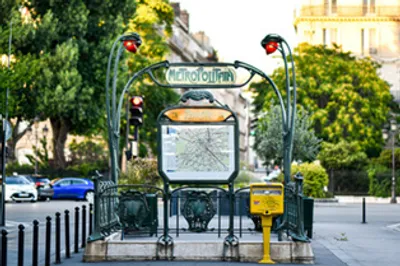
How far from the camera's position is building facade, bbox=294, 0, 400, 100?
104188mm

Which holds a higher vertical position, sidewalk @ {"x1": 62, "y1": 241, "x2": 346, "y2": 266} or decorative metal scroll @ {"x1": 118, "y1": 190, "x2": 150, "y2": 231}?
decorative metal scroll @ {"x1": 118, "y1": 190, "x2": 150, "y2": 231}

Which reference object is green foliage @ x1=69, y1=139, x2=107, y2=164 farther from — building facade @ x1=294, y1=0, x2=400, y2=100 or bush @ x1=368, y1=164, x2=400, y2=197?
building facade @ x1=294, y1=0, x2=400, y2=100

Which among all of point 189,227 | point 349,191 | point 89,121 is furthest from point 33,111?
point 189,227

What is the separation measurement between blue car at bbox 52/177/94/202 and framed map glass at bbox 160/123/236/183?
3702 cm

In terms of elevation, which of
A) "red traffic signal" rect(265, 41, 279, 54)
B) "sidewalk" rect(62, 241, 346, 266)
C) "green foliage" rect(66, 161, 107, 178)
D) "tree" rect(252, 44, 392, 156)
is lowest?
"sidewalk" rect(62, 241, 346, 266)

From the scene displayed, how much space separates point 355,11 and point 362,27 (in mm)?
1747

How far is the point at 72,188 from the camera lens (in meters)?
56.9

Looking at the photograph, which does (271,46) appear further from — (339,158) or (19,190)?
(339,158)

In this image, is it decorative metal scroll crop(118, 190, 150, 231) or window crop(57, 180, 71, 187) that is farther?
window crop(57, 180, 71, 187)

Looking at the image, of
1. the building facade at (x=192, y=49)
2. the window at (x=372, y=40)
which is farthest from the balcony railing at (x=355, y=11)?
the building facade at (x=192, y=49)

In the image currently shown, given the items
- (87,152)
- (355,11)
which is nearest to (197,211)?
(87,152)

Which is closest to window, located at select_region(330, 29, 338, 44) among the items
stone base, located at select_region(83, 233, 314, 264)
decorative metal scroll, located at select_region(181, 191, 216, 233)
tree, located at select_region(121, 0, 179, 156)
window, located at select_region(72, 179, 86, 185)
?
tree, located at select_region(121, 0, 179, 156)

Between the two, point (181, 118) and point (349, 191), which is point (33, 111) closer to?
point (349, 191)

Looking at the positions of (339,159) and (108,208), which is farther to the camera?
(339,159)
